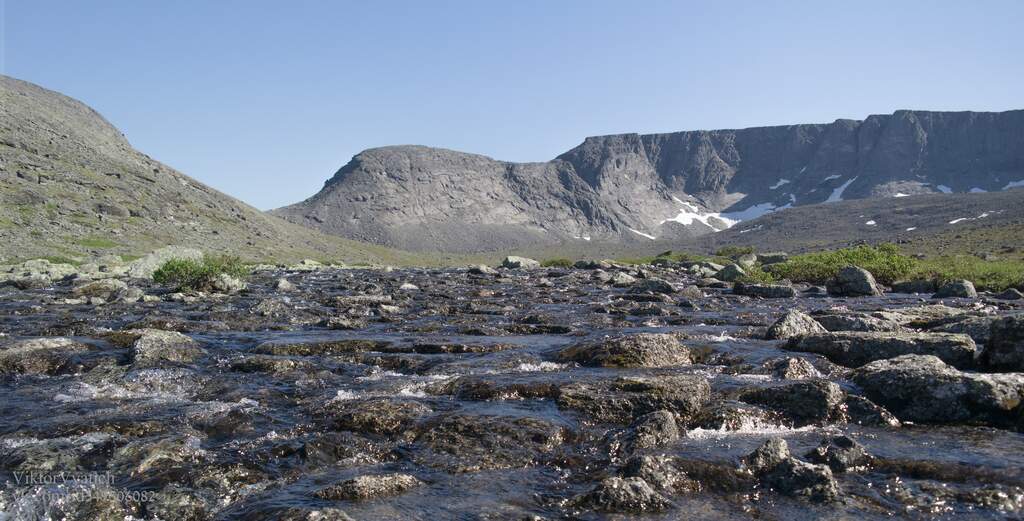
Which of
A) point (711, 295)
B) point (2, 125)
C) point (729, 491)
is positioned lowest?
point (711, 295)

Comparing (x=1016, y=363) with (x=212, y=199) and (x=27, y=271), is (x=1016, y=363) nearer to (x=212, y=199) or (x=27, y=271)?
(x=27, y=271)

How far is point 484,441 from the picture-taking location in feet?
29.8

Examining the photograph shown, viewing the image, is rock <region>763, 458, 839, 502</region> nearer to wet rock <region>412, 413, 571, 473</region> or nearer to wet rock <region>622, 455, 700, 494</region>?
wet rock <region>622, 455, 700, 494</region>

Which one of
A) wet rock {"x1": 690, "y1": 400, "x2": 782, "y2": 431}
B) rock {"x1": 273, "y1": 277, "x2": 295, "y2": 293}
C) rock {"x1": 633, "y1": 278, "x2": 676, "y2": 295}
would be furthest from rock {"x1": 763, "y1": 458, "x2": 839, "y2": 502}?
rock {"x1": 273, "y1": 277, "x2": 295, "y2": 293}

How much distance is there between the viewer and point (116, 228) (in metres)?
98.4

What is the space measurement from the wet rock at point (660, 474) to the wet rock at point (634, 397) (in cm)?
231

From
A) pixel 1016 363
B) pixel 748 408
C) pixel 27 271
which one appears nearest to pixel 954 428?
pixel 748 408

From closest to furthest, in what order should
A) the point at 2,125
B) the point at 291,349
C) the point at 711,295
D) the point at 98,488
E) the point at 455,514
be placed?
1. the point at 455,514
2. the point at 98,488
3. the point at 291,349
4. the point at 711,295
5. the point at 2,125

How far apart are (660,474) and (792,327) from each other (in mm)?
12236

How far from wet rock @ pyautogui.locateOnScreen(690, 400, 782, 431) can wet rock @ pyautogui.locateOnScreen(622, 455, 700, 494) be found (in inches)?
87.1

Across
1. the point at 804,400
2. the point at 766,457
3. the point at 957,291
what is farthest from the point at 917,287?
the point at 766,457

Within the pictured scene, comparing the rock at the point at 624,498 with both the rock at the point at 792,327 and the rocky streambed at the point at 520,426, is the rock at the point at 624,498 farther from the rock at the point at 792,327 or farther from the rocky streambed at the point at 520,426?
the rock at the point at 792,327

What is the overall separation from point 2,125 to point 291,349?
142 m

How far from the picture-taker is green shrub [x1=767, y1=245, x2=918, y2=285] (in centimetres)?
4375
